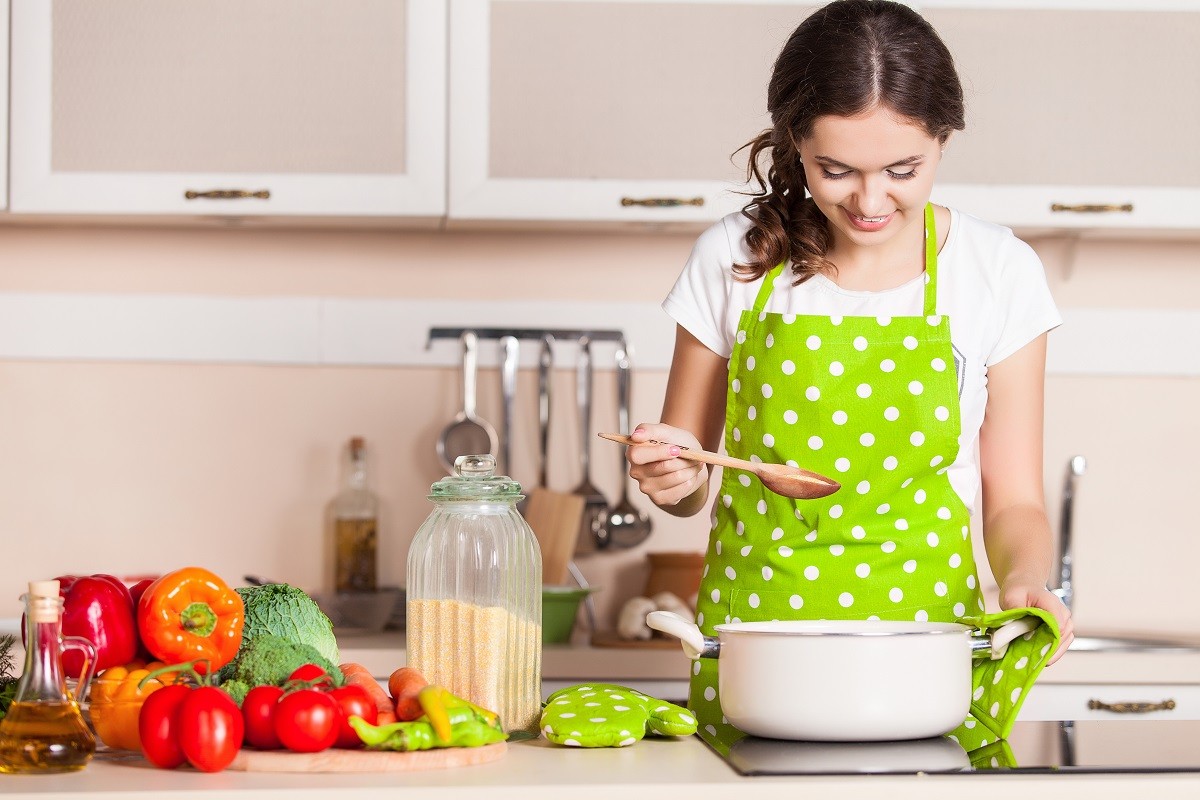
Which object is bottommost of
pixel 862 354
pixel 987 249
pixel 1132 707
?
pixel 1132 707

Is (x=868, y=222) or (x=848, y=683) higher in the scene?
(x=868, y=222)

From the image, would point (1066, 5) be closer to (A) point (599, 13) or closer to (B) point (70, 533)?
(A) point (599, 13)

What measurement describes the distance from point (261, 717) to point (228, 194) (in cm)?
140

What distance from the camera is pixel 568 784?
0.82 m

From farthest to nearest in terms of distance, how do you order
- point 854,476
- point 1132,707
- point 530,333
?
point 530,333 < point 1132,707 < point 854,476

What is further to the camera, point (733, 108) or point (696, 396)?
point (733, 108)

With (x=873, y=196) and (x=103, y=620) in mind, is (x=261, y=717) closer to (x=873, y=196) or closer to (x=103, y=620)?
(x=103, y=620)

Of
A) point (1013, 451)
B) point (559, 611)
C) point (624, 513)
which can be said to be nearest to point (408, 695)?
point (1013, 451)

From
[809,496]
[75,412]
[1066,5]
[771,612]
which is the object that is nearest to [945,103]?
[809,496]

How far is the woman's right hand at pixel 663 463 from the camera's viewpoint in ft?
3.59

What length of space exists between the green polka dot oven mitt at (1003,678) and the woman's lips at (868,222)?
0.41 metres

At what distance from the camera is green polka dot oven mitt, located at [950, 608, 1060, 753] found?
1004mm

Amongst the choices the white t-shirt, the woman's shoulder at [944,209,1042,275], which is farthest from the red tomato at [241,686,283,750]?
the woman's shoulder at [944,209,1042,275]

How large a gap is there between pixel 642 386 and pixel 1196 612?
1.08 metres
